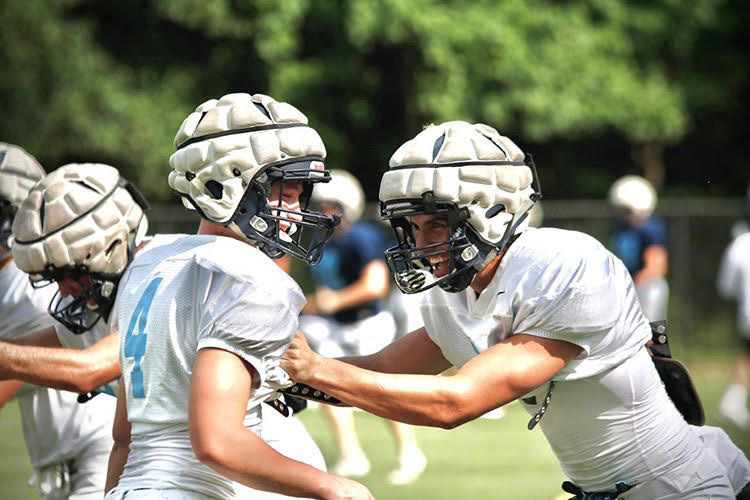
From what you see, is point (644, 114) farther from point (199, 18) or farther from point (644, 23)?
point (199, 18)

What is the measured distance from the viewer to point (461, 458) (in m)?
8.98

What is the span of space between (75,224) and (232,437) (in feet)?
5.89

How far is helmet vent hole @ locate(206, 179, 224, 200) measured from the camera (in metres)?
3.25

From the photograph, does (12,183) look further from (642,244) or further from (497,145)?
(642,244)

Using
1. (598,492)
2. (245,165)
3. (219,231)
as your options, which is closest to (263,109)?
(245,165)

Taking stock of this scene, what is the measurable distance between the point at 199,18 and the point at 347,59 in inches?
87.7

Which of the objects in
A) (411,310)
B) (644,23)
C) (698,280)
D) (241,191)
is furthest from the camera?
(644,23)

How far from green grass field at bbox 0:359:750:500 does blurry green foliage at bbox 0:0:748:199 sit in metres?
5.46

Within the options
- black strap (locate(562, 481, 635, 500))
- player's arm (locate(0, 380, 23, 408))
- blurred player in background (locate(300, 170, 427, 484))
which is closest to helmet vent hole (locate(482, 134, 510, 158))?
black strap (locate(562, 481, 635, 500))

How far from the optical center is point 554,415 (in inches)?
139

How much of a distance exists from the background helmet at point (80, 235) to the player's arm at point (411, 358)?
41.2 inches

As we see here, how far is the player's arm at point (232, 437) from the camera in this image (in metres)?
2.66

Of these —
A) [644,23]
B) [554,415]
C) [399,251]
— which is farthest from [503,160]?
[644,23]

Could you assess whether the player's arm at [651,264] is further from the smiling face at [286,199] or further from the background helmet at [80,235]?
the smiling face at [286,199]
